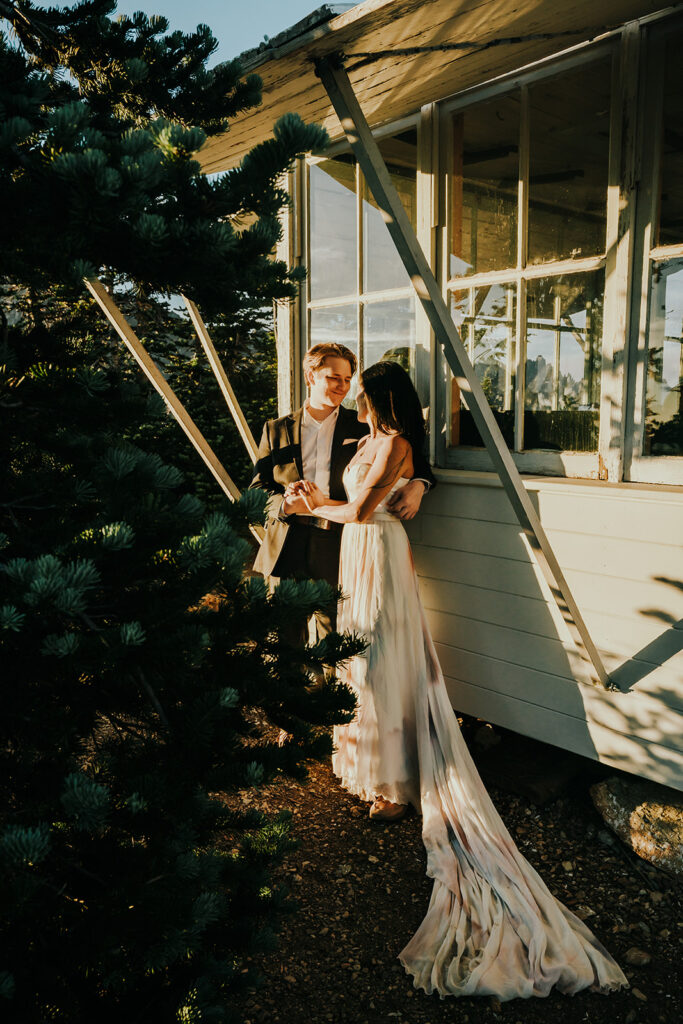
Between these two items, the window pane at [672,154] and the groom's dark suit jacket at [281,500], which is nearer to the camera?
the window pane at [672,154]

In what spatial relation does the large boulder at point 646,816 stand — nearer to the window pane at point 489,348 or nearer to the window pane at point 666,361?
the window pane at point 666,361

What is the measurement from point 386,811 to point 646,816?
1.09 meters

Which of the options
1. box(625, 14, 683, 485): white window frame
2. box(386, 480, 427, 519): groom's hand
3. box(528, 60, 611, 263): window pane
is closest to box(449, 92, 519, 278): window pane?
box(528, 60, 611, 263): window pane

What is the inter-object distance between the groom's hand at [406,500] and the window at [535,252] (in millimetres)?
432

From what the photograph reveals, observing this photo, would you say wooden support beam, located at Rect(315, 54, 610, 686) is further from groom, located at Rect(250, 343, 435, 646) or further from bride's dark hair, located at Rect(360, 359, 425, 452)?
groom, located at Rect(250, 343, 435, 646)

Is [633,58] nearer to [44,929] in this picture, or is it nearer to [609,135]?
[609,135]

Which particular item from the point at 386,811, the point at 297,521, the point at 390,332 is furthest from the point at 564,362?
the point at 386,811

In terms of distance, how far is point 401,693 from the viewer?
339 cm

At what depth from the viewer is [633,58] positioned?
277 centimetres

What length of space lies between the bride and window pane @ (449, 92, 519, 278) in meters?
0.73

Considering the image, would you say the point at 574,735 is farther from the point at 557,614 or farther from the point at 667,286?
the point at 667,286

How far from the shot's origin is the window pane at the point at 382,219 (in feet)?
12.2

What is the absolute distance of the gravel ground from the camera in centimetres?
229

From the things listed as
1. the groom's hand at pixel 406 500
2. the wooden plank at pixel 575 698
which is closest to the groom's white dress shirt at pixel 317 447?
the groom's hand at pixel 406 500
